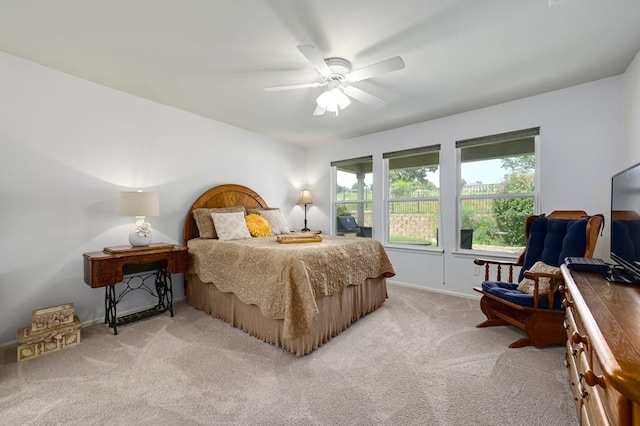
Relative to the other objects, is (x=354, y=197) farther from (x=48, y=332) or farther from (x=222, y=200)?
(x=48, y=332)

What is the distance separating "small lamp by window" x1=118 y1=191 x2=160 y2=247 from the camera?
276 centimetres

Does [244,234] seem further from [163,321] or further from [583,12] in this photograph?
[583,12]

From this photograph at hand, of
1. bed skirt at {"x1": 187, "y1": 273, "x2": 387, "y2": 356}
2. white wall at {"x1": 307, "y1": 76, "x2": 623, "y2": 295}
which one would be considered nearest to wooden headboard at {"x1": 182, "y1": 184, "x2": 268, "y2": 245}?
bed skirt at {"x1": 187, "y1": 273, "x2": 387, "y2": 356}

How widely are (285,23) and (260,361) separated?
100 inches

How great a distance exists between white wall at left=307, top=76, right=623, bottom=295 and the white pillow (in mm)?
1595

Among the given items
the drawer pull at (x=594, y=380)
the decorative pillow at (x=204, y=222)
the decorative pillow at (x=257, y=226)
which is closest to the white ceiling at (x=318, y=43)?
the decorative pillow at (x=204, y=222)

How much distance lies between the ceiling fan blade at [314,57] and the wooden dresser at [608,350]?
6.64 feet

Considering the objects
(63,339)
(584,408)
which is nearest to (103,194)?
(63,339)

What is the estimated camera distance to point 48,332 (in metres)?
2.26

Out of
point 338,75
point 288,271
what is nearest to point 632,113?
point 338,75

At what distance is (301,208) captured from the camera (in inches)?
216

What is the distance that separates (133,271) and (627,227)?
4.07m

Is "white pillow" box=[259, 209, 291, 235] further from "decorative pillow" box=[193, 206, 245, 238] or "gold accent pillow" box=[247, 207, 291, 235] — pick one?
"decorative pillow" box=[193, 206, 245, 238]

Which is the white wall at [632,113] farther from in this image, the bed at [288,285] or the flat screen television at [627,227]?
the bed at [288,285]
